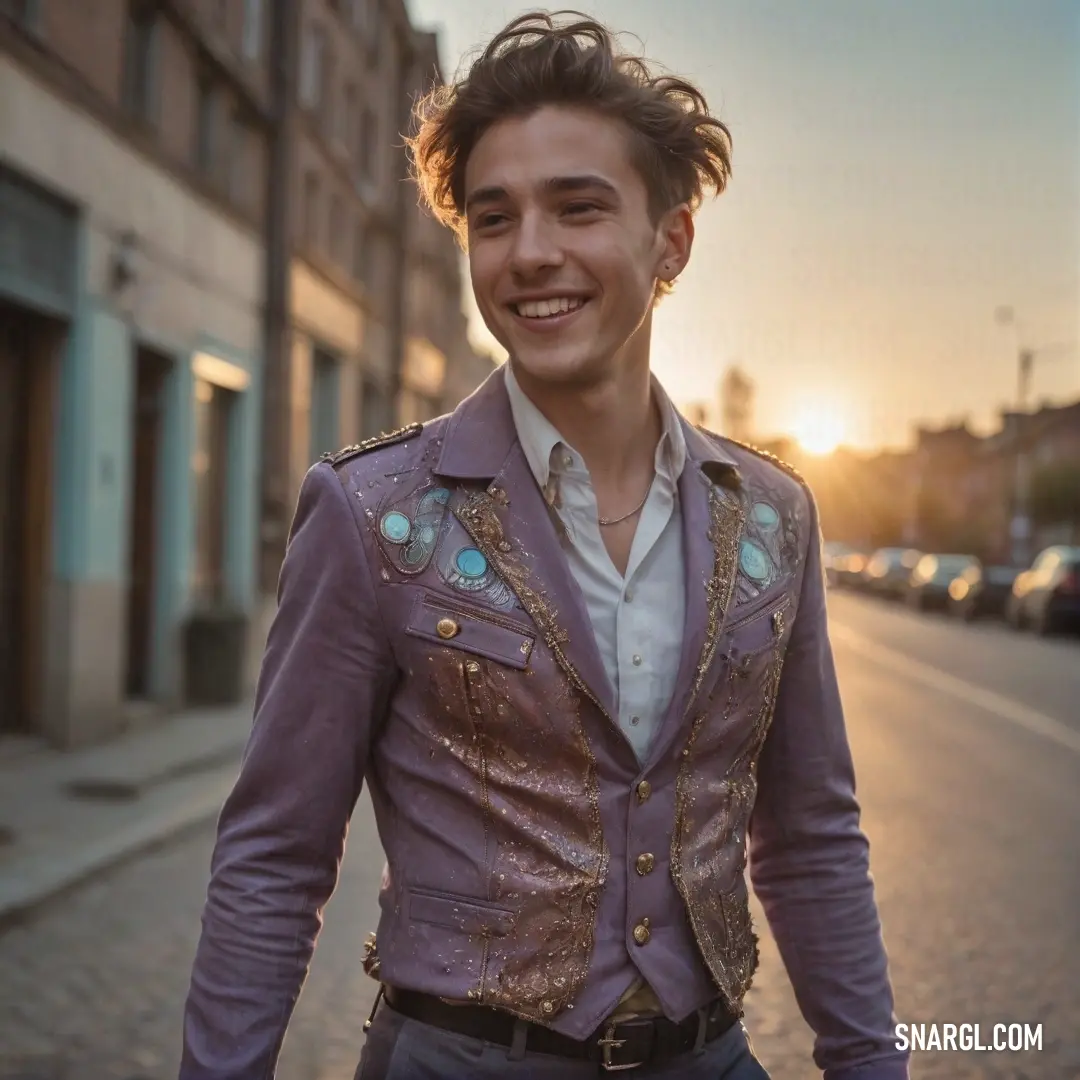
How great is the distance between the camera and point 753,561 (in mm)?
2078

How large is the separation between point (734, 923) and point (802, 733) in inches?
11.8

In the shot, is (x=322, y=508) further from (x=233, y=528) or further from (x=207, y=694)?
(x=233, y=528)

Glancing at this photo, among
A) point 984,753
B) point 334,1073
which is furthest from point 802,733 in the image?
point 984,753

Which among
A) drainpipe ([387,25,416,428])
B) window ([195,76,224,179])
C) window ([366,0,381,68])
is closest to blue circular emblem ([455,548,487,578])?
window ([195,76,224,179])

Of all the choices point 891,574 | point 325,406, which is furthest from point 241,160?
point 891,574

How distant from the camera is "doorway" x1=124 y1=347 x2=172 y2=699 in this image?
14305mm

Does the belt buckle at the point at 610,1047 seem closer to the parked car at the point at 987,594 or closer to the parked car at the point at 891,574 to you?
the parked car at the point at 987,594

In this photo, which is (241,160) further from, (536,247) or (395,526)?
(395,526)

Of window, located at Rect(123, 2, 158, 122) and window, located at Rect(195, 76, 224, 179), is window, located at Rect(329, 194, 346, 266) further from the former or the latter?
window, located at Rect(123, 2, 158, 122)

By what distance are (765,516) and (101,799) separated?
27.0ft

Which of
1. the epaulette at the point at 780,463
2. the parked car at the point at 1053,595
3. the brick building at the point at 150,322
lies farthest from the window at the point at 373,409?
the epaulette at the point at 780,463

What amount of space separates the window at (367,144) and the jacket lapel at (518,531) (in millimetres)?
24880

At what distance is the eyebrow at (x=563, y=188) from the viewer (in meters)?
1.95

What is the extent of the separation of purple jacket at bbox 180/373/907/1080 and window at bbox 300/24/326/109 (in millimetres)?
19890
